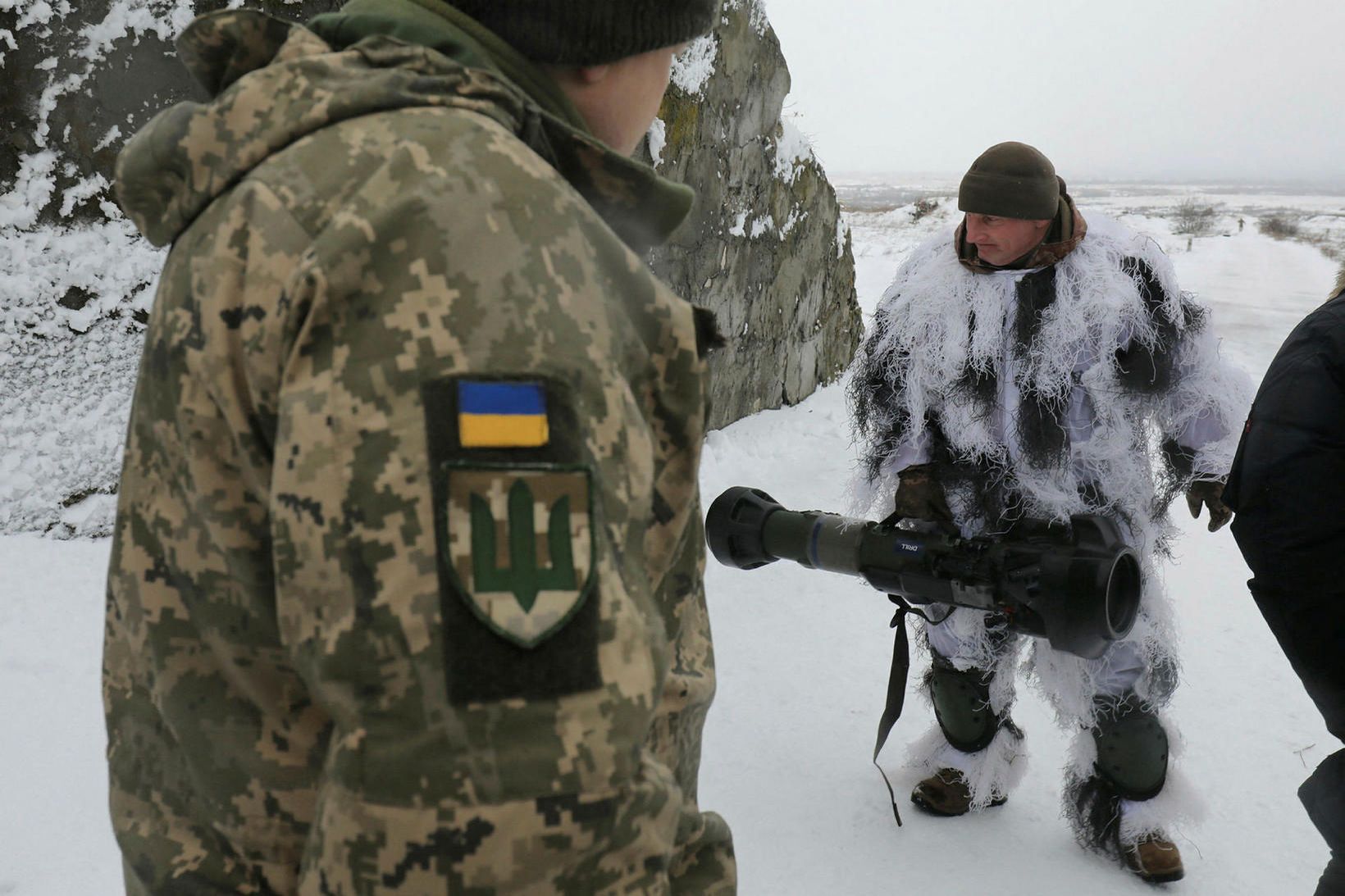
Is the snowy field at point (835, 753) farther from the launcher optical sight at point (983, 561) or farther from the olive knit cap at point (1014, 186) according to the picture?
the olive knit cap at point (1014, 186)

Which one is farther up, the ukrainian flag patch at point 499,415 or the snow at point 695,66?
the snow at point 695,66

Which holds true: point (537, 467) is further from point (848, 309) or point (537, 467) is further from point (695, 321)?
point (848, 309)

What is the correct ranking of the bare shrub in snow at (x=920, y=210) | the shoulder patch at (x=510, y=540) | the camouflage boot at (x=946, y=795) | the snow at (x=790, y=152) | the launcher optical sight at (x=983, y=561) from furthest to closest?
the bare shrub in snow at (x=920, y=210)
the snow at (x=790, y=152)
the camouflage boot at (x=946, y=795)
the launcher optical sight at (x=983, y=561)
the shoulder patch at (x=510, y=540)

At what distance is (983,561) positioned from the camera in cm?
196

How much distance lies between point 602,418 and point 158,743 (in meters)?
0.47

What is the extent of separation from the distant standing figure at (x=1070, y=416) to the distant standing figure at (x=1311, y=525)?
0.67 meters

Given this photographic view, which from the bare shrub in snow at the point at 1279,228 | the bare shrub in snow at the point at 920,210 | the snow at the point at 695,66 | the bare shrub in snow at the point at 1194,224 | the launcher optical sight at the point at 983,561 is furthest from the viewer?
the bare shrub in snow at the point at 1194,224

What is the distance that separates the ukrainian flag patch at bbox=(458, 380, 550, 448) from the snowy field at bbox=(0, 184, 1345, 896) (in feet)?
6.97

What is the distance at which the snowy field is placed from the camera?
2410 millimetres

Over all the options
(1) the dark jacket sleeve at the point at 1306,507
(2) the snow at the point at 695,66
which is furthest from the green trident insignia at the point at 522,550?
(2) the snow at the point at 695,66

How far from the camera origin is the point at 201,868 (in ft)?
2.44

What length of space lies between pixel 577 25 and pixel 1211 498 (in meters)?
2.06

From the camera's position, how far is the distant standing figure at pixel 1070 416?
2.23 metres

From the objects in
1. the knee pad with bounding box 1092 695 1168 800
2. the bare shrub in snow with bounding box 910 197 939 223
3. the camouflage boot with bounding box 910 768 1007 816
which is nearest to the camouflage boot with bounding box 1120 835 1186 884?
the knee pad with bounding box 1092 695 1168 800
